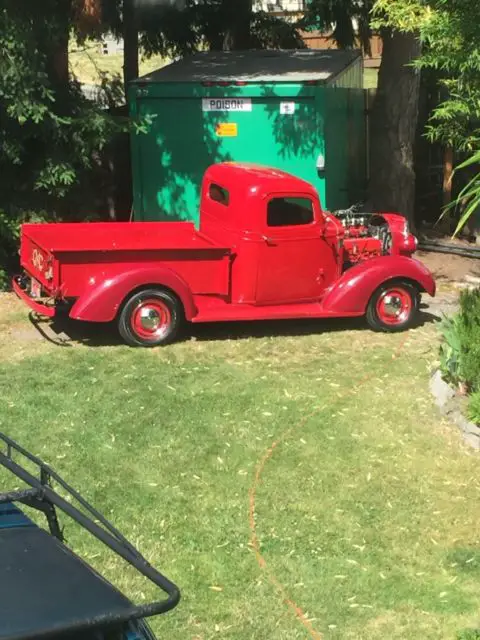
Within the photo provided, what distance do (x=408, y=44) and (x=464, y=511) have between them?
8.03 meters

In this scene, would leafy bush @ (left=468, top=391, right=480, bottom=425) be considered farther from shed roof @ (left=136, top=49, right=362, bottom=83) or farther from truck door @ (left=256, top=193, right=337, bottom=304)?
shed roof @ (left=136, top=49, right=362, bottom=83)

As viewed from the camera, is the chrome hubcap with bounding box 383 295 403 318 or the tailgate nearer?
the tailgate

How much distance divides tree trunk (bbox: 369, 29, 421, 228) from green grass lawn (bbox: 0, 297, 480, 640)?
13.6ft

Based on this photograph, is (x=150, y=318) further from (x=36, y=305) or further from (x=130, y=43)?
(x=130, y=43)

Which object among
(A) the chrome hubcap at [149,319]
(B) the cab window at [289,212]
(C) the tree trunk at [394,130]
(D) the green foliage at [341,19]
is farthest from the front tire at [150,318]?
(D) the green foliage at [341,19]

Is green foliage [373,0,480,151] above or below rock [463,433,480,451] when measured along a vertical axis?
above

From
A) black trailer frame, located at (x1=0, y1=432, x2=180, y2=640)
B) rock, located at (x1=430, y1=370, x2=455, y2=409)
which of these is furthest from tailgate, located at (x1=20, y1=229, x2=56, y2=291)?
black trailer frame, located at (x1=0, y1=432, x2=180, y2=640)

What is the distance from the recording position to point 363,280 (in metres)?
8.89

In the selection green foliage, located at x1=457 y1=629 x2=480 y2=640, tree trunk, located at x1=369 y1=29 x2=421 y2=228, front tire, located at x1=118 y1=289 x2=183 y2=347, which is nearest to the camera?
green foliage, located at x1=457 y1=629 x2=480 y2=640

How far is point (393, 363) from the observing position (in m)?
8.21

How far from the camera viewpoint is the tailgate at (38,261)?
820cm

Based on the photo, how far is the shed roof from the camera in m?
10.6

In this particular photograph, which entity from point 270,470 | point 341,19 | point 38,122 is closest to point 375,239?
point 38,122

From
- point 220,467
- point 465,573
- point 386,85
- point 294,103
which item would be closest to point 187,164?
point 294,103
